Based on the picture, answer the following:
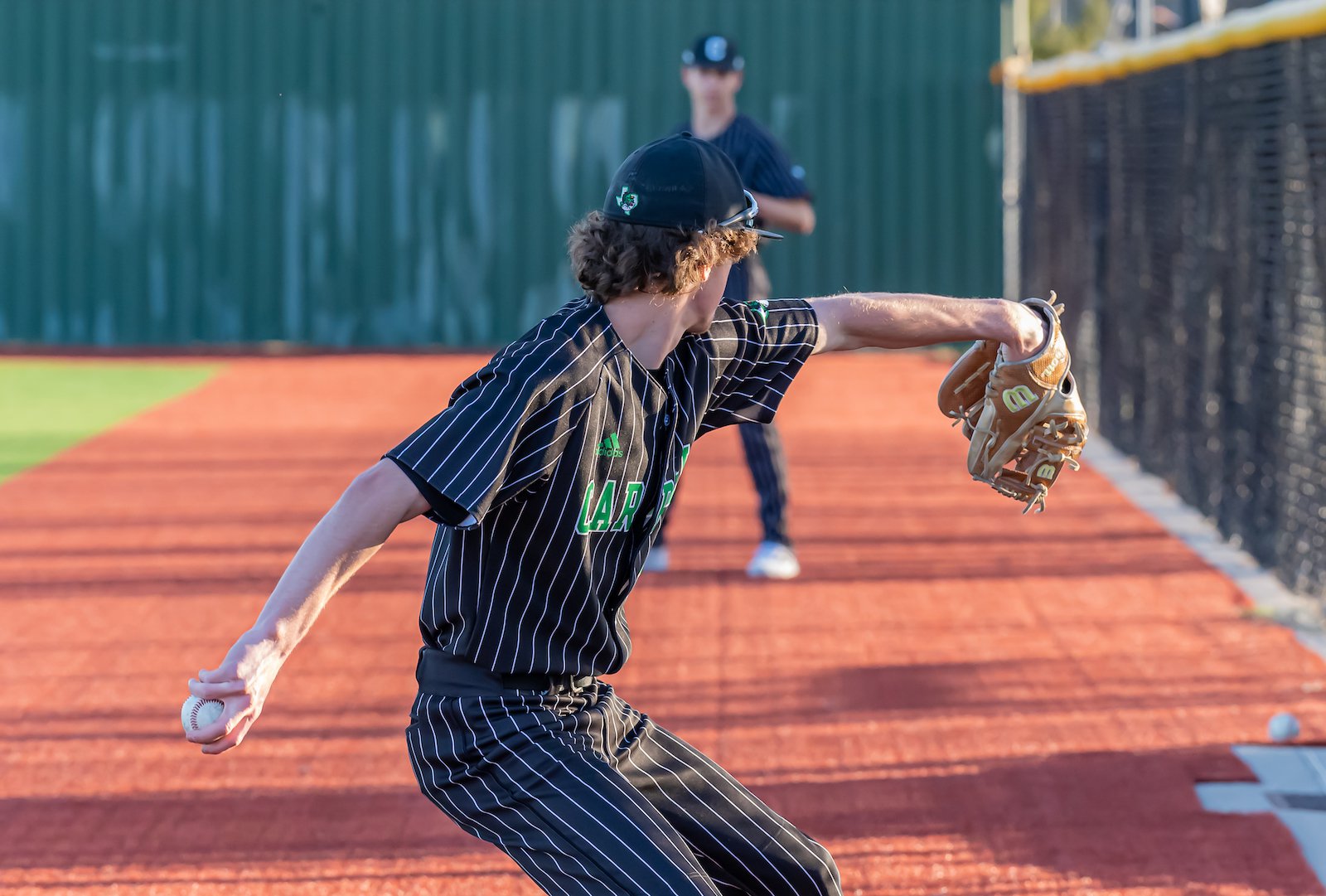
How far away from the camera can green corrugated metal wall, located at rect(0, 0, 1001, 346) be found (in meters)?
16.3

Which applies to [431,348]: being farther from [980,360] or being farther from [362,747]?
[980,360]

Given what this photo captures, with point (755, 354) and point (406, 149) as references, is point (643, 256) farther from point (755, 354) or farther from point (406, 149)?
point (406, 149)

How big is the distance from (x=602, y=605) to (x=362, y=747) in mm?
2453

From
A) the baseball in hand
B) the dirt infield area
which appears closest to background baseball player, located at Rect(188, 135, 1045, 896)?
the baseball in hand

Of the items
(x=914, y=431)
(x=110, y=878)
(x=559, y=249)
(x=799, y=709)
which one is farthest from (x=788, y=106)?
(x=110, y=878)

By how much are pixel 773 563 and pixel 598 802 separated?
4.64m

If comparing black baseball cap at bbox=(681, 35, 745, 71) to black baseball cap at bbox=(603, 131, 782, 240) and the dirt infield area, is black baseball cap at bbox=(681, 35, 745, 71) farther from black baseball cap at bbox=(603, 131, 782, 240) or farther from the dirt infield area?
black baseball cap at bbox=(603, 131, 782, 240)

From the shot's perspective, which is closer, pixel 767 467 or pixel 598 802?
pixel 598 802

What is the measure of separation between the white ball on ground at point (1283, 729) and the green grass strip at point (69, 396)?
769 centimetres

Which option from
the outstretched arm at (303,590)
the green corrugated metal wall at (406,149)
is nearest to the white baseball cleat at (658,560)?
the outstretched arm at (303,590)

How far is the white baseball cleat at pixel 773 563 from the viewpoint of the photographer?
726 cm

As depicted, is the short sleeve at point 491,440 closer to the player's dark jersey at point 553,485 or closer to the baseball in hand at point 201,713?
the player's dark jersey at point 553,485

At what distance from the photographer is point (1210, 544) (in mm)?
7863

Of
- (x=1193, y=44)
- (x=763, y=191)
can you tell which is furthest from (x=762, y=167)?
(x=1193, y=44)
